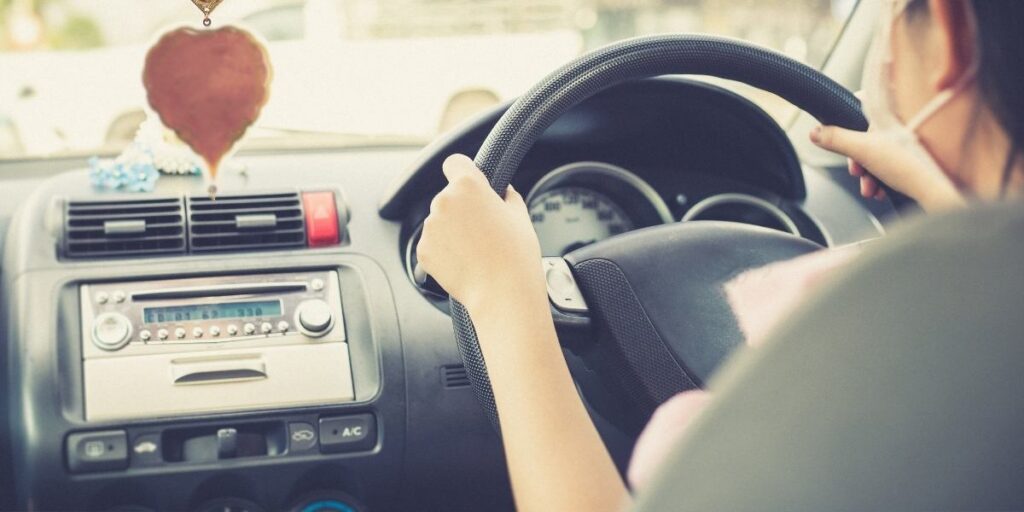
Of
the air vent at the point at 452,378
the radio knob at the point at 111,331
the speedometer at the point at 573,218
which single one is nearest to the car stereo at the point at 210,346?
the radio knob at the point at 111,331

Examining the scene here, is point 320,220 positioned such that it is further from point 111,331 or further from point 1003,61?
point 1003,61

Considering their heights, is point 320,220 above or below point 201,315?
above

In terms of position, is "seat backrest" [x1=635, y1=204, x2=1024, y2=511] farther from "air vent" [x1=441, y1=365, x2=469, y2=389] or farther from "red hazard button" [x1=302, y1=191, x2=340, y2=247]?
"red hazard button" [x1=302, y1=191, x2=340, y2=247]

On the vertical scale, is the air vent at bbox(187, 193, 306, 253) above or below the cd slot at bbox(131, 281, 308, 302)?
above

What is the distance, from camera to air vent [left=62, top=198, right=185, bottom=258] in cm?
166

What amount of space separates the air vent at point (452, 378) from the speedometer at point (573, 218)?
283 mm

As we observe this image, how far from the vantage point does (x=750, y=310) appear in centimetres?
121

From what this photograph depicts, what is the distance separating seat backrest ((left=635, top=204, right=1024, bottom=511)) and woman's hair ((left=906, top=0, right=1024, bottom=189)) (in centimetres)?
14

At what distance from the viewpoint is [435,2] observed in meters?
5.94

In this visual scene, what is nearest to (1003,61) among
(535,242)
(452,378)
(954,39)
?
(954,39)

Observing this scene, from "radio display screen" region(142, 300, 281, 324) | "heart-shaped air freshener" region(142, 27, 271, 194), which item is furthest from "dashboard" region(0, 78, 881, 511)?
"heart-shaped air freshener" region(142, 27, 271, 194)

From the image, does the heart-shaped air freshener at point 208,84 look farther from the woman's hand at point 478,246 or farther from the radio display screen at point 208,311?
the radio display screen at point 208,311

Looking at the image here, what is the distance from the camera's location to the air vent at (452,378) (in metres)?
1.70

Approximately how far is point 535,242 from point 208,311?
2.15 feet
